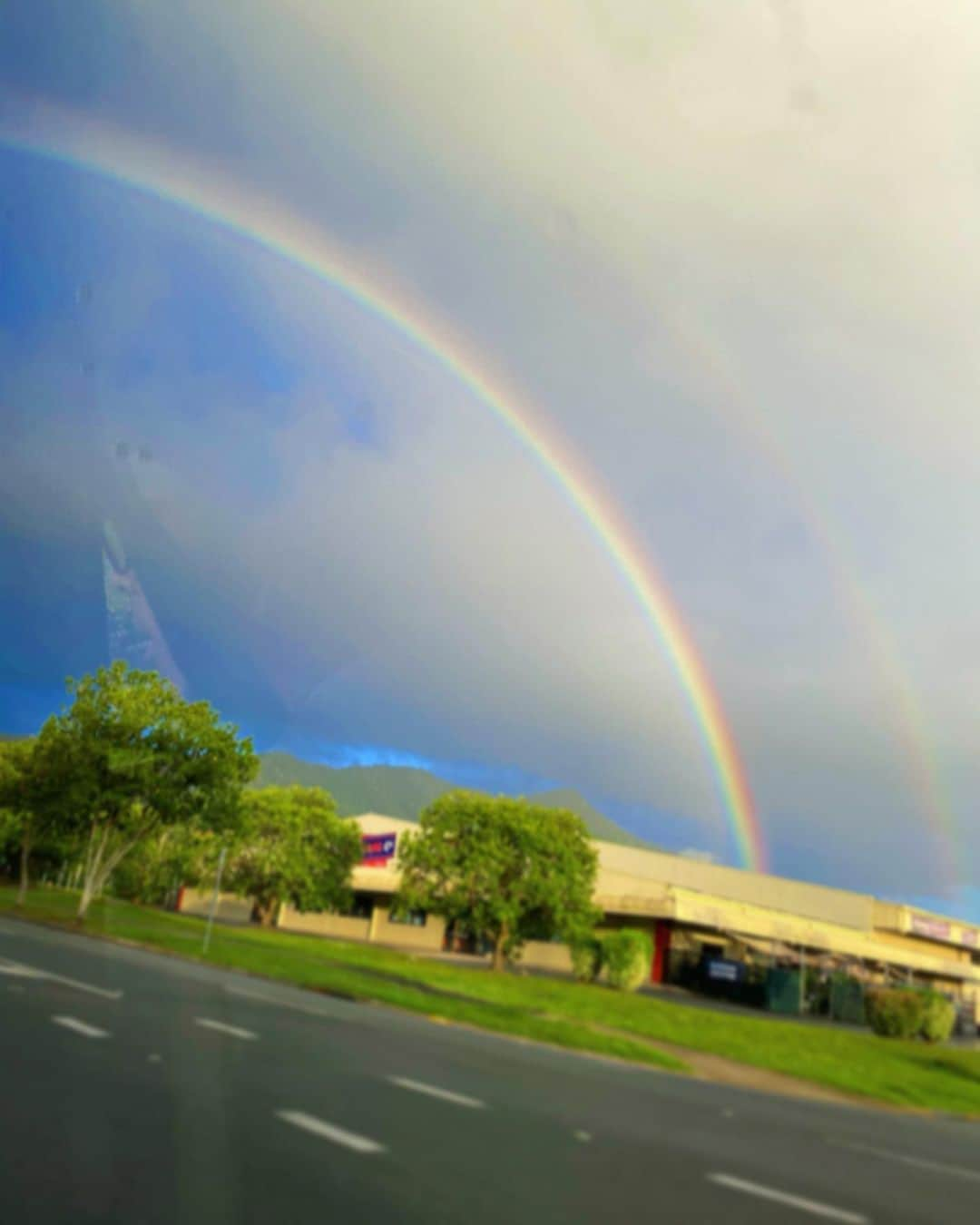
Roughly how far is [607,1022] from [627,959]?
14192 millimetres

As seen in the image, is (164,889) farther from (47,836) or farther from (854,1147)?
(854,1147)

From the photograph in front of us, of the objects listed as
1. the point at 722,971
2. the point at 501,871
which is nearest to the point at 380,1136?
the point at 501,871

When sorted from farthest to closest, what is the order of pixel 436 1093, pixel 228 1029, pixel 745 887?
1. pixel 745 887
2. pixel 228 1029
3. pixel 436 1093

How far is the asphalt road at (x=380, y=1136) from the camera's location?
6434mm

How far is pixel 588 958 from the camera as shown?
40.8 meters

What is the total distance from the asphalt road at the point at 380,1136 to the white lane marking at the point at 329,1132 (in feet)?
0.11

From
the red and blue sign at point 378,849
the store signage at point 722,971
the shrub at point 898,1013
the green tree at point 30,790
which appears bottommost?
the shrub at point 898,1013

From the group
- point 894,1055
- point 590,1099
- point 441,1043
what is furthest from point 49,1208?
point 894,1055

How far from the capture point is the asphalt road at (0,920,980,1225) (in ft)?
21.1

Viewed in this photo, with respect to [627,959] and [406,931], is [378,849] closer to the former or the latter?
[406,931]

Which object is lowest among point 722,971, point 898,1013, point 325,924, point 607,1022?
point 607,1022

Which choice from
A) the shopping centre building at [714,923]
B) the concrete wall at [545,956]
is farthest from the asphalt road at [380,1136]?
the concrete wall at [545,956]

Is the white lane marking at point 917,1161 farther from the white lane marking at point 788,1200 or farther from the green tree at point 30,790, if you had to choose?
the green tree at point 30,790

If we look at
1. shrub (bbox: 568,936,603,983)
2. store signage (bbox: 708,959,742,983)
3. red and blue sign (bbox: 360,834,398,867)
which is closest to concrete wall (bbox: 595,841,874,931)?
red and blue sign (bbox: 360,834,398,867)
